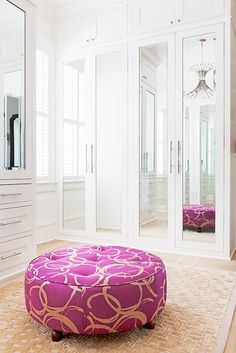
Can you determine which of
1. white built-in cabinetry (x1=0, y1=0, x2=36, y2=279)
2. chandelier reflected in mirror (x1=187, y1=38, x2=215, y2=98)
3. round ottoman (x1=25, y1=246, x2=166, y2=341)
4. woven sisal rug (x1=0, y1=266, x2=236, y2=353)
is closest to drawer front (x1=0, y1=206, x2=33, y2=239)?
white built-in cabinetry (x1=0, y1=0, x2=36, y2=279)

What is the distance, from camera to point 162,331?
1732 millimetres

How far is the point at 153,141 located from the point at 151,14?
133 cm

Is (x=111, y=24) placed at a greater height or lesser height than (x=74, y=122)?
greater

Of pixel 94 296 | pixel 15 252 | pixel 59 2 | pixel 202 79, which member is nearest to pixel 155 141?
pixel 202 79

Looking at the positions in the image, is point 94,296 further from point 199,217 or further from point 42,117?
point 42,117

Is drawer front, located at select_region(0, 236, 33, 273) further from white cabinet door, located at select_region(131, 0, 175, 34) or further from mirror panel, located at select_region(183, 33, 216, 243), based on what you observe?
white cabinet door, located at select_region(131, 0, 175, 34)

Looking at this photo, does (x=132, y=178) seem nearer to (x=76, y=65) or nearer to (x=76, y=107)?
(x=76, y=107)

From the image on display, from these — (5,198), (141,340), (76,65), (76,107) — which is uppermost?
(76,65)

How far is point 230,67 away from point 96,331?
262 centimetres

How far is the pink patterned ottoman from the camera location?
3.22 metres

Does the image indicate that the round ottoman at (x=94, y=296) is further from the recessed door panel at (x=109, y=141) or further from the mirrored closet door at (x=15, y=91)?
the recessed door panel at (x=109, y=141)

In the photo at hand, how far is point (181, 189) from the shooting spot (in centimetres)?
334

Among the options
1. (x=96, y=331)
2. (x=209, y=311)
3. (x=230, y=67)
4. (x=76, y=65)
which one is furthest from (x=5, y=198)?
(x=230, y=67)

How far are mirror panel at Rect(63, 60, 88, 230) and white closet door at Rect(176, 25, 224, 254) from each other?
117 centimetres
